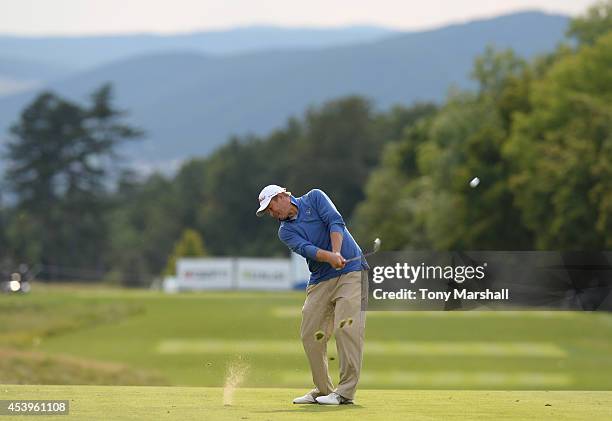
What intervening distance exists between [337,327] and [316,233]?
90 centimetres

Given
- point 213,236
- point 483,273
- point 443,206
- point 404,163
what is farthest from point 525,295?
point 213,236

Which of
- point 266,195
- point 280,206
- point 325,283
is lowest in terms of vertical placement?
point 325,283

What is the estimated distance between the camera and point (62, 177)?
166 metres

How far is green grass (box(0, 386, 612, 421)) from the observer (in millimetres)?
14758

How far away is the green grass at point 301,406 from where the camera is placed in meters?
14.8

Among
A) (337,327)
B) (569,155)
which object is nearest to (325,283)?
(337,327)

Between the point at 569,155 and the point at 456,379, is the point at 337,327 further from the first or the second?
the point at 569,155

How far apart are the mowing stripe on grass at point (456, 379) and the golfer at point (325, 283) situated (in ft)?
101

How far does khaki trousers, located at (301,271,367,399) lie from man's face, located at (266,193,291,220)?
32.0 inches

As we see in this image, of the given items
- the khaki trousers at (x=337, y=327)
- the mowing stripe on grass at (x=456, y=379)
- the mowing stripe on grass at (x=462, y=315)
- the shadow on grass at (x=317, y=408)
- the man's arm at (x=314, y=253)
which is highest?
the man's arm at (x=314, y=253)

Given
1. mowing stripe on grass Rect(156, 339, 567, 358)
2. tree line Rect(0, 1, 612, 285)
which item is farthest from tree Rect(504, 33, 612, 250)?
mowing stripe on grass Rect(156, 339, 567, 358)

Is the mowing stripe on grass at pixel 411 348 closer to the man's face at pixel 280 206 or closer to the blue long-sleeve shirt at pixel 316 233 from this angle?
the blue long-sleeve shirt at pixel 316 233

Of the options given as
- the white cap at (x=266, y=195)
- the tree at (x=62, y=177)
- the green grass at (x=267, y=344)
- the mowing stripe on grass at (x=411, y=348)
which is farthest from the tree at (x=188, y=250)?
the white cap at (x=266, y=195)

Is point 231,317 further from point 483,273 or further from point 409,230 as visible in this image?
point 483,273
